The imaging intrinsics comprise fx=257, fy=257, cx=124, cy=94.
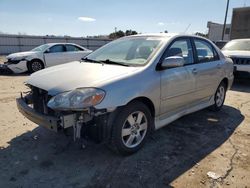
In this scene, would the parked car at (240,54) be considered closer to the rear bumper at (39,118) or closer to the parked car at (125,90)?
the parked car at (125,90)

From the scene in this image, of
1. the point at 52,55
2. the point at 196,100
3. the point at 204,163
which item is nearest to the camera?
the point at 204,163

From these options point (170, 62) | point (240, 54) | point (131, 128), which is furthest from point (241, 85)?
point (131, 128)

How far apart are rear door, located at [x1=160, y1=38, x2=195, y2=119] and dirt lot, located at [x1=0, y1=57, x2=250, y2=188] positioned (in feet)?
1.76

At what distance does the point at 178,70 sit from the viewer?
13.3 feet

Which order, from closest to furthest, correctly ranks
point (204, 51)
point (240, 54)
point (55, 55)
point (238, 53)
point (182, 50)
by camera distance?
point (182, 50) < point (204, 51) < point (240, 54) < point (238, 53) < point (55, 55)

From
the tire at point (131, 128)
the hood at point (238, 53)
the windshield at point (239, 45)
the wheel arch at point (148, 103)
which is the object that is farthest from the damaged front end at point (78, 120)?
the windshield at point (239, 45)

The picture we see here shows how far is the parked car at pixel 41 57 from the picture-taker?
35.7ft

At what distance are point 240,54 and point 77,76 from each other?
705 centimetres

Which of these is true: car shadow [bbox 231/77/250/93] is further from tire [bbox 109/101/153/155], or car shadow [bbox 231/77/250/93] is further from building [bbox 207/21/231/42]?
building [bbox 207/21/231/42]

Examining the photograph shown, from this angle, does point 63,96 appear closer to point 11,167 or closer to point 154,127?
point 11,167

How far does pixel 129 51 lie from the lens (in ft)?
13.9

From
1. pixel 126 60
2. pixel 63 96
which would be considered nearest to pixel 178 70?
pixel 126 60

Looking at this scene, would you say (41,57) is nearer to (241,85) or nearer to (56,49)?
(56,49)

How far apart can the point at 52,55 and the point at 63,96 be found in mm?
9065
